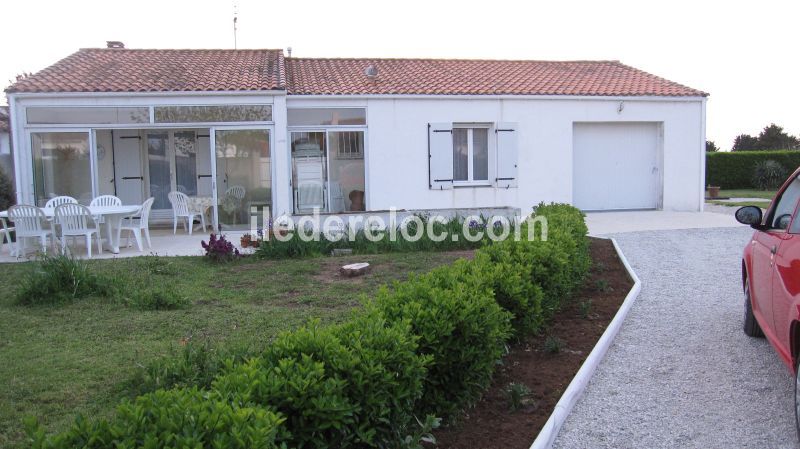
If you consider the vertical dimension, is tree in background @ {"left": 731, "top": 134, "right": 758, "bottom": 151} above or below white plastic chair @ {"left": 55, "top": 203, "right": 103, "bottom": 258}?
above

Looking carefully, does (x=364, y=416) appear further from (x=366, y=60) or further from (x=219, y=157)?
(x=366, y=60)

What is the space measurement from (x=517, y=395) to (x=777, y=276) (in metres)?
1.93

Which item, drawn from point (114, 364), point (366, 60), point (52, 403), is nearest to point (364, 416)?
point (52, 403)

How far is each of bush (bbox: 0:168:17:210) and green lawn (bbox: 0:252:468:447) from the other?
770 centimetres

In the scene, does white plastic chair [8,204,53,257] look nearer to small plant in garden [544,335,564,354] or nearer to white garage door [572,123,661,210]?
small plant in garden [544,335,564,354]

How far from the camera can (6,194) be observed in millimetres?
17016

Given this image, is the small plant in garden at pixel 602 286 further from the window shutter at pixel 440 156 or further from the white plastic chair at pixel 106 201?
the white plastic chair at pixel 106 201

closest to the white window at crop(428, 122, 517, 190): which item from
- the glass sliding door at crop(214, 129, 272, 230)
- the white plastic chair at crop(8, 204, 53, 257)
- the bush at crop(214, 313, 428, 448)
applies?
the glass sliding door at crop(214, 129, 272, 230)

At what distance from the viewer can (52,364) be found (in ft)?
17.4

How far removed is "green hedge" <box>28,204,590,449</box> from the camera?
236 cm

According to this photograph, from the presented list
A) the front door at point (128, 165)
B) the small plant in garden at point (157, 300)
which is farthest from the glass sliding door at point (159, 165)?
the small plant in garden at point (157, 300)

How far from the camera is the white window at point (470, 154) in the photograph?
16562 millimetres

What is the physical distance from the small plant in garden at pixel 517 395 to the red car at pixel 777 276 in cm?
156

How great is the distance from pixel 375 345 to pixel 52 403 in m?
2.46
